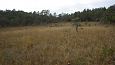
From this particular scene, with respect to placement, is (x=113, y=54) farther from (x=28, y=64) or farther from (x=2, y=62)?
(x=2, y=62)

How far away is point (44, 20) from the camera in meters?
54.5

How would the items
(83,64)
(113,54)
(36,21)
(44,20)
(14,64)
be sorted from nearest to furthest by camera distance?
1. (83,64)
2. (14,64)
3. (113,54)
4. (36,21)
5. (44,20)

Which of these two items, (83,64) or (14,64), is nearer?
(83,64)

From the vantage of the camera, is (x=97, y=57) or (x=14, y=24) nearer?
(x=97, y=57)

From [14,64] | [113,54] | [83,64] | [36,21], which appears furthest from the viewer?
[36,21]

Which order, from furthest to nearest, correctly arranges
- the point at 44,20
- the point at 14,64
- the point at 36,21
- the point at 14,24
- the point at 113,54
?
the point at 44,20 < the point at 36,21 < the point at 14,24 < the point at 113,54 < the point at 14,64

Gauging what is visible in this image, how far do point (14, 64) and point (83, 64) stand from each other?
222 cm

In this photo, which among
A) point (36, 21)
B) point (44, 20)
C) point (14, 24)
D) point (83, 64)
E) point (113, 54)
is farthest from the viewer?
point (44, 20)

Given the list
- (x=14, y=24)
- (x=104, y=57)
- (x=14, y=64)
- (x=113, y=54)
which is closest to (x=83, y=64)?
(x=104, y=57)

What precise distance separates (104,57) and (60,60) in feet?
4.86

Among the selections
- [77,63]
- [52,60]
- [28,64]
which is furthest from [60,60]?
[28,64]

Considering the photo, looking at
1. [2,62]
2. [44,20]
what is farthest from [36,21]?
[2,62]

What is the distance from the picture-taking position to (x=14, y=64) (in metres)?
5.47

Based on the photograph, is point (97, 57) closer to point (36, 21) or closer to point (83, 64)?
point (83, 64)
